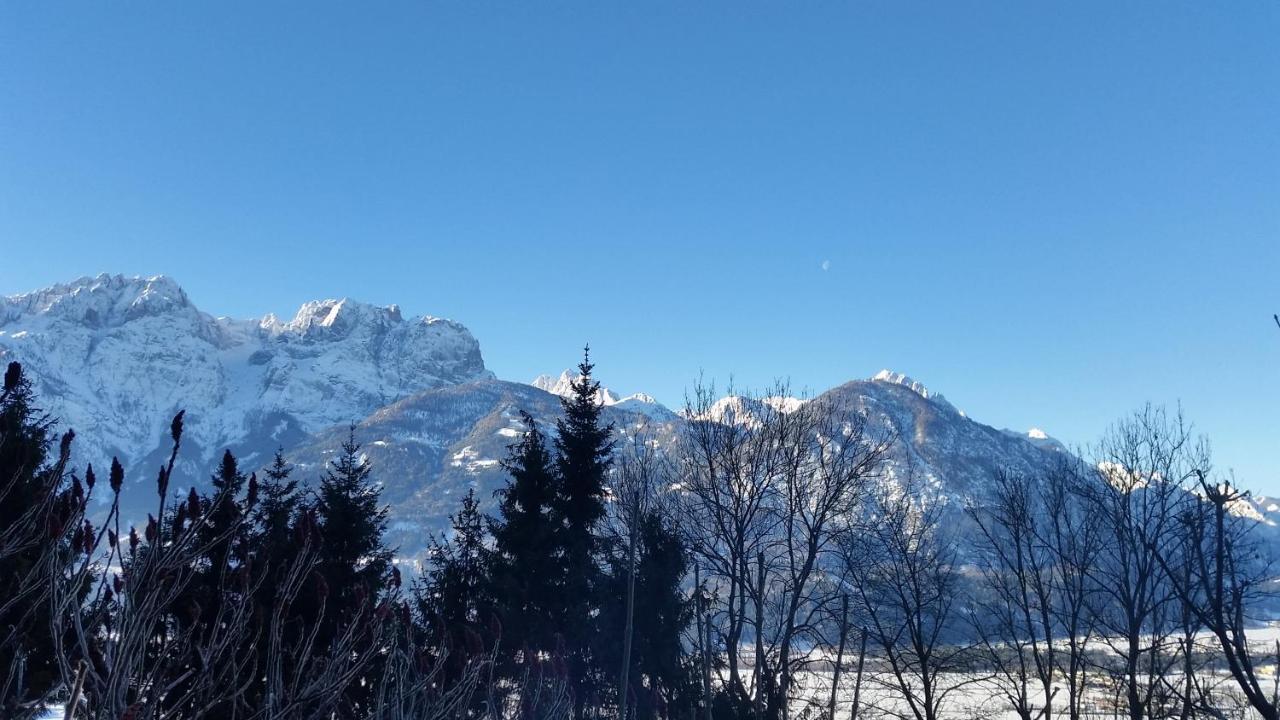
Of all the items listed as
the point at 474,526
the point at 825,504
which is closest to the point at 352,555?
the point at 474,526

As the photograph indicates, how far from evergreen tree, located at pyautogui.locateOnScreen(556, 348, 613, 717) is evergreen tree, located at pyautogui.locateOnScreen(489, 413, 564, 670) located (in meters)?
0.38

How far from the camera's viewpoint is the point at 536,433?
85.9 feet

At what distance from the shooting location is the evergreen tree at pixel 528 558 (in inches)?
869

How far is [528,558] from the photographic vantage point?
2334cm

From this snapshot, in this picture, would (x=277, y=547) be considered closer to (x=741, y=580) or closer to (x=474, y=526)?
(x=474, y=526)

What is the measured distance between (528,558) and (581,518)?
8.11 ft

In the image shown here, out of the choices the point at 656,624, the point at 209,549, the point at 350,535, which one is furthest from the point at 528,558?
the point at 209,549

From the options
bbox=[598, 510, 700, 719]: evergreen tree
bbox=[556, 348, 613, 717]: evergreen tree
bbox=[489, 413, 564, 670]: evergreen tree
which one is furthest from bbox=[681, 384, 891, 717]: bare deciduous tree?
bbox=[489, 413, 564, 670]: evergreen tree

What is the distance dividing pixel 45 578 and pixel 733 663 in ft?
66.6

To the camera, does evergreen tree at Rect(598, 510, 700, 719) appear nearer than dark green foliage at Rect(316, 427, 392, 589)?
No

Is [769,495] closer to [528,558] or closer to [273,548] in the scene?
[528,558]

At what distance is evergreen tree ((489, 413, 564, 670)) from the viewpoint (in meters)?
22.1

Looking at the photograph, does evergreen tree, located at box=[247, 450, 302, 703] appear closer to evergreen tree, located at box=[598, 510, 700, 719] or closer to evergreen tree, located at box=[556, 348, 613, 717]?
evergreen tree, located at box=[556, 348, 613, 717]

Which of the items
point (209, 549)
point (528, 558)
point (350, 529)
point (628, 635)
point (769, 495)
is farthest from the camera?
point (769, 495)
